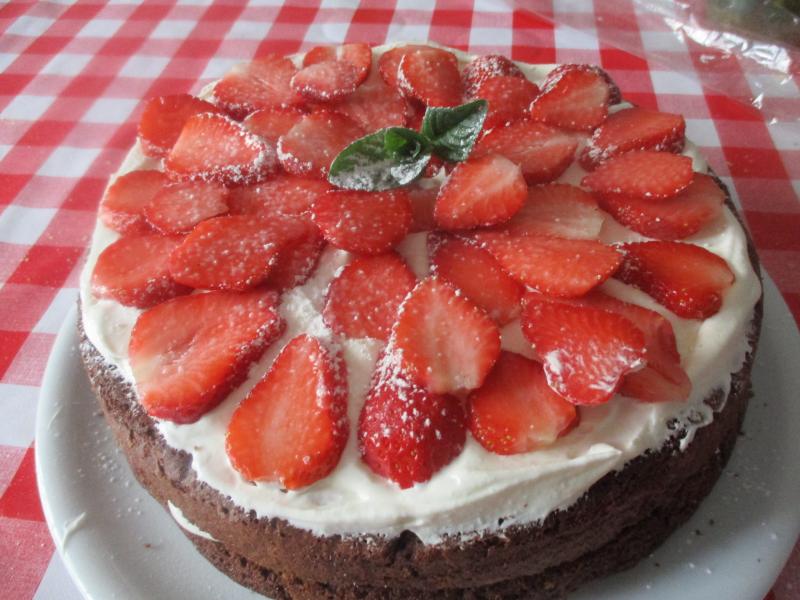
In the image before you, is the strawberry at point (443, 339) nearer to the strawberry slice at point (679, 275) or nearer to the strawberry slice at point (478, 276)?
the strawberry slice at point (478, 276)

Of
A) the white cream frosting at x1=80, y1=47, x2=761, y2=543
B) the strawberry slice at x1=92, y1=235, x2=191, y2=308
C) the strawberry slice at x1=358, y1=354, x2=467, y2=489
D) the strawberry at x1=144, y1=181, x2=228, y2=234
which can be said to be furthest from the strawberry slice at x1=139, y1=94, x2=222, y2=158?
the strawberry slice at x1=358, y1=354, x2=467, y2=489

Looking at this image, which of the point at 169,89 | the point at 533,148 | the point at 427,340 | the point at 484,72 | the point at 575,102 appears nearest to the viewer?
the point at 427,340

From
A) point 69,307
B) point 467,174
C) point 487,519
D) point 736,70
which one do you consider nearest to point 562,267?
point 467,174

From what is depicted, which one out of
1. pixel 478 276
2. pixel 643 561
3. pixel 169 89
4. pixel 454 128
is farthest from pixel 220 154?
pixel 169 89

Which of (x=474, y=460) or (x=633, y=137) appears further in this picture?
(x=633, y=137)

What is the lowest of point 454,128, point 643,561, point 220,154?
point 643,561

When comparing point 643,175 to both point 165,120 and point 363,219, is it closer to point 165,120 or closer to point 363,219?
A: point 363,219
